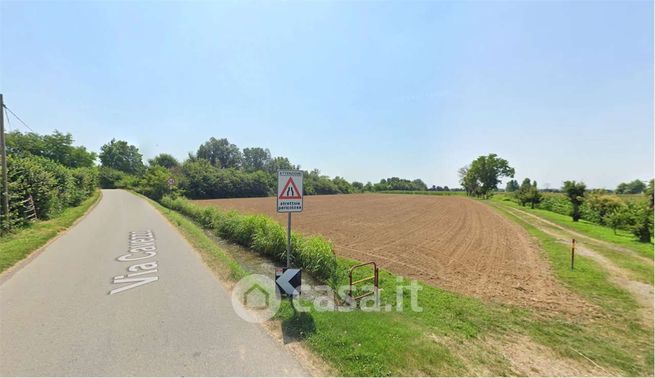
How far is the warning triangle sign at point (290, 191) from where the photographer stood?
5.31 metres

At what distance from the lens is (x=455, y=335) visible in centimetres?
451

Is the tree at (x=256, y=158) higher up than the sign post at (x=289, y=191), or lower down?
higher up

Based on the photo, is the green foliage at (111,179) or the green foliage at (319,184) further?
the green foliage at (319,184)

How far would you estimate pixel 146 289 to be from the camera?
19.0ft

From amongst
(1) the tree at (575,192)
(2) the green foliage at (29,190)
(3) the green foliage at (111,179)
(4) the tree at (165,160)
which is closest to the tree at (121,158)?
(4) the tree at (165,160)

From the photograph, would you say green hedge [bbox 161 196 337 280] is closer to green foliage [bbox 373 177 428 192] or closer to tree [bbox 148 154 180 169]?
tree [bbox 148 154 180 169]

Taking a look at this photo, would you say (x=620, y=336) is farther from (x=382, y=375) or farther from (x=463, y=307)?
(x=382, y=375)

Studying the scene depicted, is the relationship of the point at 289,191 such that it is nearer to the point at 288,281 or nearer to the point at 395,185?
the point at 288,281

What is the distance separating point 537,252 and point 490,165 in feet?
238

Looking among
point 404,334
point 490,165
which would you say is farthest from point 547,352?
point 490,165

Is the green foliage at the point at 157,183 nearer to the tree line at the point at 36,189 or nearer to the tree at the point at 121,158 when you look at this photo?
the tree line at the point at 36,189

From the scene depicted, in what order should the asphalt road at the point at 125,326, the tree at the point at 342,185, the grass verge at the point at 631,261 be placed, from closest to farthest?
the asphalt road at the point at 125,326, the grass verge at the point at 631,261, the tree at the point at 342,185

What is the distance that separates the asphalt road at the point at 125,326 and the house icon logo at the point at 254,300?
218 mm

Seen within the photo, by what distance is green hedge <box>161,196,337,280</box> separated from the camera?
8023 millimetres
